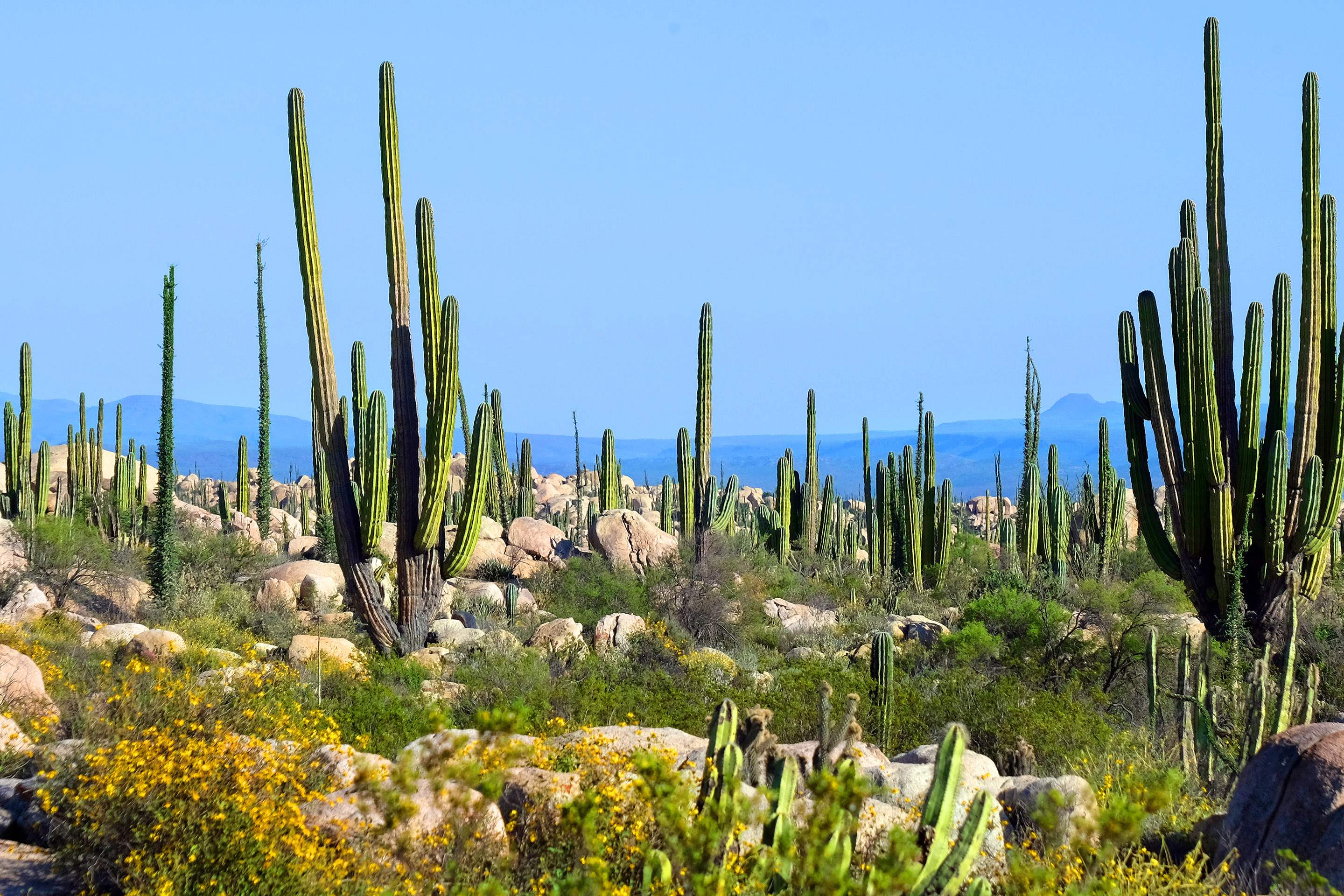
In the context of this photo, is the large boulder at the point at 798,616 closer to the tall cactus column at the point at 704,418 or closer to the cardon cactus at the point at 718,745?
the tall cactus column at the point at 704,418

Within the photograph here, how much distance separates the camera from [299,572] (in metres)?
18.3

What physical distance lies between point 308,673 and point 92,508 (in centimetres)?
1474

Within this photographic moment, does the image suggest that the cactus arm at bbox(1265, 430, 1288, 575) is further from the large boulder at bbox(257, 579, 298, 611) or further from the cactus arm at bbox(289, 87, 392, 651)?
the large boulder at bbox(257, 579, 298, 611)

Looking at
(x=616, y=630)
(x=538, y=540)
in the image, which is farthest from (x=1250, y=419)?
(x=538, y=540)

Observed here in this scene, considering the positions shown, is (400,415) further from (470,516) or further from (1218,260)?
(1218,260)

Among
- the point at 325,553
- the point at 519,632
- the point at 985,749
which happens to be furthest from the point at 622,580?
the point at 985,749

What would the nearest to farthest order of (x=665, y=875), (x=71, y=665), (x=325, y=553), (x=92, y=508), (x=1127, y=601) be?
Answer: 1. (x=665, y=875)
2. (x=71, y=665)
3. (x=1127, y=601)
4. (x=325, y=553)
5. (x=92, y=508)

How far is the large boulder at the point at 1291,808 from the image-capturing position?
5754 mm

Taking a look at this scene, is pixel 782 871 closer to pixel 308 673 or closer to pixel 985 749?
pixel 985 749

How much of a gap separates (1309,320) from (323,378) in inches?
412

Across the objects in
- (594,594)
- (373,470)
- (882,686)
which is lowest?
(594,594)

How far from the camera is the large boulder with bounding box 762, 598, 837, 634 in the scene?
A: 17.8m

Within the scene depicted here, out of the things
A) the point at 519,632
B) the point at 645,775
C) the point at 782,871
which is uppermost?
the point at 645,775

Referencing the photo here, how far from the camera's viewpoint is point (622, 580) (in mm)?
20172
